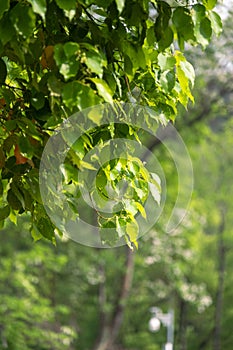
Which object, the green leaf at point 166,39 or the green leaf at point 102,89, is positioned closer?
the green leaf at point 102,89

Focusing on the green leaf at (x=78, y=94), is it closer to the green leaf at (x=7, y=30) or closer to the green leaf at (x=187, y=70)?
the green leaf at (x=7, y=30)

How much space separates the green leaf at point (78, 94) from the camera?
66.6 inches

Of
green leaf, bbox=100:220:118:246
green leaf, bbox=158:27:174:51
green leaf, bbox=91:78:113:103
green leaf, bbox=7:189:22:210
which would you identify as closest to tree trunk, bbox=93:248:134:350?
green leaf, bbox=100:220:118:246

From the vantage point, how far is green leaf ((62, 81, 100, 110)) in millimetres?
1692

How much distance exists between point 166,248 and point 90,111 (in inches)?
524

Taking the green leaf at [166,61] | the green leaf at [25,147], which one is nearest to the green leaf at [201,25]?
the green leaf at [166,61]

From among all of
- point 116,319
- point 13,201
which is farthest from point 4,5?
point 116,319

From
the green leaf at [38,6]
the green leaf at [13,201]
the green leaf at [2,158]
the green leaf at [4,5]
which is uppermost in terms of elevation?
the green leaf at [38,6]

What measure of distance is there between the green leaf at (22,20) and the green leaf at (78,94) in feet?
0.49

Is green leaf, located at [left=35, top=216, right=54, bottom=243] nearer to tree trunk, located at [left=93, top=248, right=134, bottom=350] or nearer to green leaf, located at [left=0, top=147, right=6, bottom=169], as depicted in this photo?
green leaf, located at [left=0, top=147, right=6, bottom=169]

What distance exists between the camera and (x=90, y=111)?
1.74 m

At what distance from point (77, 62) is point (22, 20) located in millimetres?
154

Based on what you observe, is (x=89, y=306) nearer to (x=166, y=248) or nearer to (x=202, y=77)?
(x=166, y=248)

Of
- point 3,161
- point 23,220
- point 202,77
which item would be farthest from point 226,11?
point 3,161
